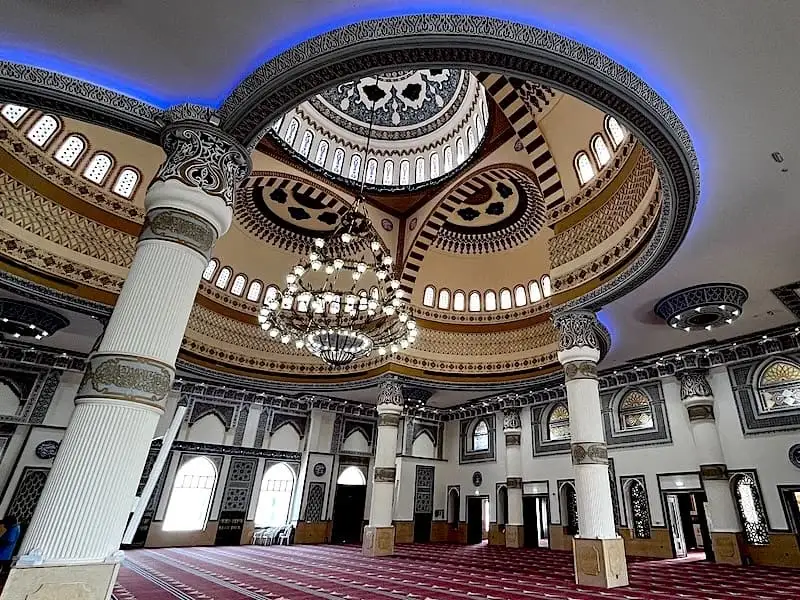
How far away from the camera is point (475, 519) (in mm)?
14445

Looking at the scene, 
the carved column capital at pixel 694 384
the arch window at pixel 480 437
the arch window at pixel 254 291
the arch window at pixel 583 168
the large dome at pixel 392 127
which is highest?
the large dome at pixel 392 127

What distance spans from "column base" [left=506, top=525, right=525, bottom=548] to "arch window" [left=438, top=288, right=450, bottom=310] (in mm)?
6353

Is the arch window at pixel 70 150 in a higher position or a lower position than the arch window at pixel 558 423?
higher

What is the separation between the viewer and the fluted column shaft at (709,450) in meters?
8.91

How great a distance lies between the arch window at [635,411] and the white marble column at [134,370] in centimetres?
1078

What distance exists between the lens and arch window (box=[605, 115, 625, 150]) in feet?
21.6

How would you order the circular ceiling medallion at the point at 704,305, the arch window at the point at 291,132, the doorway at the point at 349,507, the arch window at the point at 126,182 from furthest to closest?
the doorway at the point at 349,507, the arch window at the point at 291,132, the arch window at the point at 126,182, the circular ceiling medallion at the point at 704,305

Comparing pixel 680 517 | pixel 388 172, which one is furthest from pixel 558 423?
pixel 388 172

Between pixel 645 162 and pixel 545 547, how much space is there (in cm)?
1089

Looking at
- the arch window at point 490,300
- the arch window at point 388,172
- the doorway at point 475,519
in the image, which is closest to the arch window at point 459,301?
the arch window at point 490,300

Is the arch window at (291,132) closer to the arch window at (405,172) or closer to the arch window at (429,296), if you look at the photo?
the arch window at (405,172)

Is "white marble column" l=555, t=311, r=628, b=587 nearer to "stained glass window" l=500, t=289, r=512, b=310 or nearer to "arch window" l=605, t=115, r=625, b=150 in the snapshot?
"arch window" l=605, t=115, r=625, b=150

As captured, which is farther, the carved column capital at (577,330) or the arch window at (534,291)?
the arch window at (534,291)

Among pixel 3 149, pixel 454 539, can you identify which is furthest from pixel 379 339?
pixel 454 539
